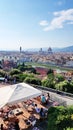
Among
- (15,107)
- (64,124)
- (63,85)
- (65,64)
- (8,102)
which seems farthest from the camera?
(65,64)

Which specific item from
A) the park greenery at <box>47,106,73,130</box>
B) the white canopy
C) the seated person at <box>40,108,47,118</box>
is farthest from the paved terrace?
the park greenery at <box>47,106,73,130</box>

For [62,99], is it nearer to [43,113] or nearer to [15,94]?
[43,113]

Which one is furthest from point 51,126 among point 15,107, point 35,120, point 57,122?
point 15,107

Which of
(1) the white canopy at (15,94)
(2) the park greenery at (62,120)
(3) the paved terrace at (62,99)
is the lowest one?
(3) the paved terrace at (62,99)

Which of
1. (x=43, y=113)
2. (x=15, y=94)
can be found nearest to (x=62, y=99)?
(x=43, y=113)

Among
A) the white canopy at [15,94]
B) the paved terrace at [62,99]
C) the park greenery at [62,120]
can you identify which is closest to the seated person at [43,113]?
the white canopy at [15,94]

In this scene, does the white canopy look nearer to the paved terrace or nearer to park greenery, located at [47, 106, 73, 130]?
park greenery, located at [47, 106, 73, 130]

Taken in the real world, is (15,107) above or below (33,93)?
below

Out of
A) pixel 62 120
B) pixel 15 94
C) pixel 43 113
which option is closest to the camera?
pixel 62 120

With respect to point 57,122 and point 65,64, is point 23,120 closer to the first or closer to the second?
point 57,122

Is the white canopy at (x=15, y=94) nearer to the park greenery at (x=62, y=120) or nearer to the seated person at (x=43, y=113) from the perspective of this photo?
the seated person at (x=43, y=113)

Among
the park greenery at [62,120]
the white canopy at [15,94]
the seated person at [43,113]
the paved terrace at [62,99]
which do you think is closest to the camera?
the park greenery at [62,120]
